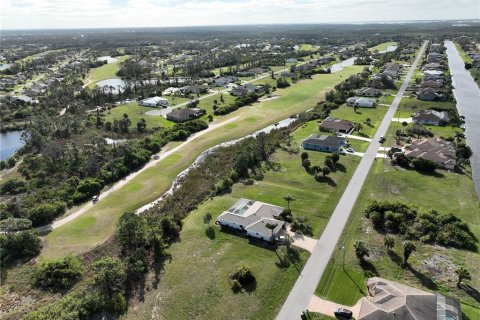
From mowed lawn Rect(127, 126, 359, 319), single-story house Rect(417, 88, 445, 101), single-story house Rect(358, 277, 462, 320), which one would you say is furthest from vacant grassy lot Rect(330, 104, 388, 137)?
single-story house Rect(358, 277, 462, 320)

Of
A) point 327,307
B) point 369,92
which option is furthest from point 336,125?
point 327,307

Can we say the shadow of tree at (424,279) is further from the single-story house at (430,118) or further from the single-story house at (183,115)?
the single-story house at (183,115)

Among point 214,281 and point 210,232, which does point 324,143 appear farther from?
point 214,281

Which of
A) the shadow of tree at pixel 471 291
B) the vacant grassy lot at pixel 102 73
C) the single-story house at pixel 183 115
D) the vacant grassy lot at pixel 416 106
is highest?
the vacant grassy lot at pixel 102 73

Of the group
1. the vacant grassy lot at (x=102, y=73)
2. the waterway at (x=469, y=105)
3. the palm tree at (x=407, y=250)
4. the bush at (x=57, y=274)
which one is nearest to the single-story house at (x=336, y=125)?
the waterway at (x=469, y=105)

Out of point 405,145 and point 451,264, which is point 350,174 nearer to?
point 405,145

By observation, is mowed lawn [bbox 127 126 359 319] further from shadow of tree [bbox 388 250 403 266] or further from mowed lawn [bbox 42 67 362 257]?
mowed lawn [bbox 42 67 362 257]
